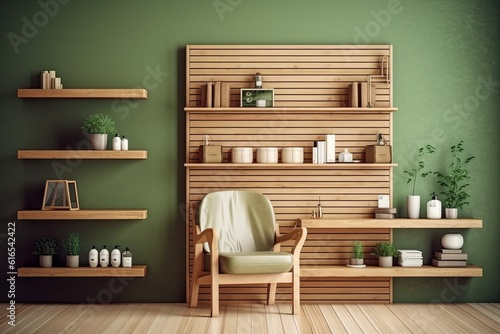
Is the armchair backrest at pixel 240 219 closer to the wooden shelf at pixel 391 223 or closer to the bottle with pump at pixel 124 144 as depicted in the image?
the wooden shelf at pixel 391 223

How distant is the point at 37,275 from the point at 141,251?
3.18 ft

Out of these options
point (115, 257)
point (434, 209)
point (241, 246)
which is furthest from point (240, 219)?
point (434, 209)

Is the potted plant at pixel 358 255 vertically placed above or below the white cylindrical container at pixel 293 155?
below

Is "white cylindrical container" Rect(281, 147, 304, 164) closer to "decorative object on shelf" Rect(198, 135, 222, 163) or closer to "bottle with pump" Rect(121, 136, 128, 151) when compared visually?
"decorative object on shelf" Rect(198, 135, 222, 163)

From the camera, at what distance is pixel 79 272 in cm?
570

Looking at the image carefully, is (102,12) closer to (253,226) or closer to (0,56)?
(0,56)

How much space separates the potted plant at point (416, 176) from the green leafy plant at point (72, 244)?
3.15 m

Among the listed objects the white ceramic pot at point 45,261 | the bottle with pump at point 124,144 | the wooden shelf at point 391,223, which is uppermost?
the bottle with pump at point 124,144

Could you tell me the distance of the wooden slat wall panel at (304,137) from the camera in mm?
6020

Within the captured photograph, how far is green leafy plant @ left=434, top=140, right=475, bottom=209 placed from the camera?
19.4 feet

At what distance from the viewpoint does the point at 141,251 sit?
19.8 ft

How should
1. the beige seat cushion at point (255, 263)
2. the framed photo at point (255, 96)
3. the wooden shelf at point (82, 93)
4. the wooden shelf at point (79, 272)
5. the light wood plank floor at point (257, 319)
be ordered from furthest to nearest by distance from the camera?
the framed photo at point (255, 96), the wooden shelf at point (82, 93), the wooden shelf at point (79, 272), the beige seat cushion at point (255, 263), the light wood plank floor at point (257, 319)

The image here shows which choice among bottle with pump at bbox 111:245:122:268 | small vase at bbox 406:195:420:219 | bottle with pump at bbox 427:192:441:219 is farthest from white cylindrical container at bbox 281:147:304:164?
bottle with pump at bbox 111:245:122:268

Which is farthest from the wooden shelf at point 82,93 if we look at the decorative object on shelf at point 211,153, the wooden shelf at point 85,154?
the decorative object on shelf at point 211,153
